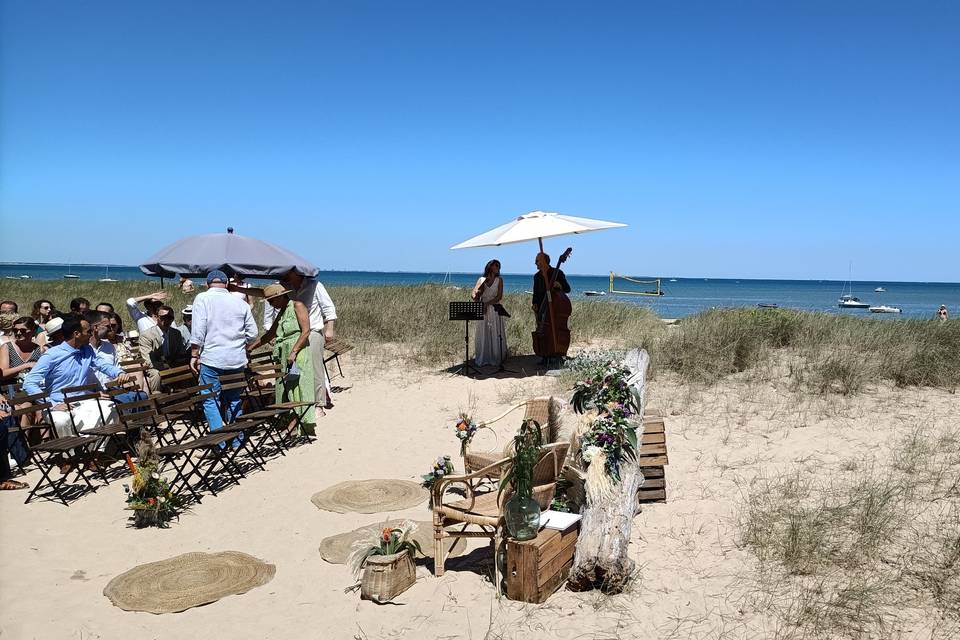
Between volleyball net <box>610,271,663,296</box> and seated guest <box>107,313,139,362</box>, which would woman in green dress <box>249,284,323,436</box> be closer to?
seated guest <box>107,313,139,362</box>

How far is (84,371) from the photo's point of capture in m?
6.59

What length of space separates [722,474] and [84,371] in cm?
649

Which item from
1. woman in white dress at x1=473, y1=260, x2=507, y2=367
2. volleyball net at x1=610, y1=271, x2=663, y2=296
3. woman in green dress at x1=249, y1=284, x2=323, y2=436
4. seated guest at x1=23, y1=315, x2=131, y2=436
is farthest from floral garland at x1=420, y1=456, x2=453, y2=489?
volleyball net at x1=610, y1=271, x2=663, y2=296

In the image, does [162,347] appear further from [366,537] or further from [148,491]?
[366,537]

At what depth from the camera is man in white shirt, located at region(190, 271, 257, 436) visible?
21.6 ft

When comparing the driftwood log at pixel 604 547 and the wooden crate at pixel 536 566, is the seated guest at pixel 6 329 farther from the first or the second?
the driftwood log at pixel 604 547

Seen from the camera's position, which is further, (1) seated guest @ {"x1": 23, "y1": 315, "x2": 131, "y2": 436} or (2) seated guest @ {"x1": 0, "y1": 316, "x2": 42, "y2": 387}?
(2) seated guest @ {"x1": 0, "y1": 316, "x2": 42, "y2": 387}

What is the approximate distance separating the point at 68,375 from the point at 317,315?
9.27ft

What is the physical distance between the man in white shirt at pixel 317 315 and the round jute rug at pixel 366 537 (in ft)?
11.2

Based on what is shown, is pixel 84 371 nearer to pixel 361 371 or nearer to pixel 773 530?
pixel 361 371

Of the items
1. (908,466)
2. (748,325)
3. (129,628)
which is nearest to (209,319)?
(129,628)

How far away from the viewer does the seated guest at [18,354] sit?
6949 mm

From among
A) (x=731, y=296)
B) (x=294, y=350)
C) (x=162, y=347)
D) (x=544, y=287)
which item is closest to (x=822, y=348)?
(x=544, y=287)

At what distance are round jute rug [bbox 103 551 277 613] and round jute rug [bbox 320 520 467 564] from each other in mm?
422
